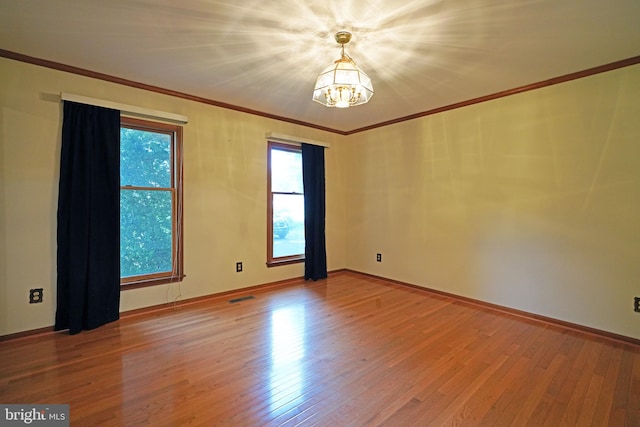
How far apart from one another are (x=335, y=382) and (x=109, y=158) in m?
2.90

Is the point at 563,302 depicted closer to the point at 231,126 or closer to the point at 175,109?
the point at 231,126

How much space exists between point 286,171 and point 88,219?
2456 millimetres

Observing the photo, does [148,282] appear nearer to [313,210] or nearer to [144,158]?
[144,158]

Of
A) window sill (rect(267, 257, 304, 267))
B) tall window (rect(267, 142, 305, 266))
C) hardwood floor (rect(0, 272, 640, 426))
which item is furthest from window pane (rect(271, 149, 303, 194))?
hardwood floor (rect(0, 272, 640, 426))

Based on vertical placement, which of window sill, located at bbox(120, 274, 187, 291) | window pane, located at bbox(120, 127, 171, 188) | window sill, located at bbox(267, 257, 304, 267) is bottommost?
window sill, located at bbox(120, 274, 187, 291)

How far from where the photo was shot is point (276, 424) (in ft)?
5.25

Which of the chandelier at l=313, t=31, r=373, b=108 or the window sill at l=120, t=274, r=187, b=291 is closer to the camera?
the chandelier at l=313, t=31, r=373, b=108

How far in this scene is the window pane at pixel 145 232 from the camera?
311 cm

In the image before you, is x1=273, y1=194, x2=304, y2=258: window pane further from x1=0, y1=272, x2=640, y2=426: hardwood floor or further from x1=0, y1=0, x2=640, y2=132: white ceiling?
x1=0, y1=0, x2=640, y2=132: white ceiling

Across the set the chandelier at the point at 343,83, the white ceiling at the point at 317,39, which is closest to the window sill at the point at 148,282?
the white ceiling at the point at 317,39

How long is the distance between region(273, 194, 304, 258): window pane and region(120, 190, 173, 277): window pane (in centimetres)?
144

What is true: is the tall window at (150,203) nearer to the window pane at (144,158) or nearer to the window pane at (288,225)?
the window pane at (144,158)

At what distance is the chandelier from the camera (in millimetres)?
2166

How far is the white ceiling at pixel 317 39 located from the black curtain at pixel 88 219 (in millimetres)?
571
